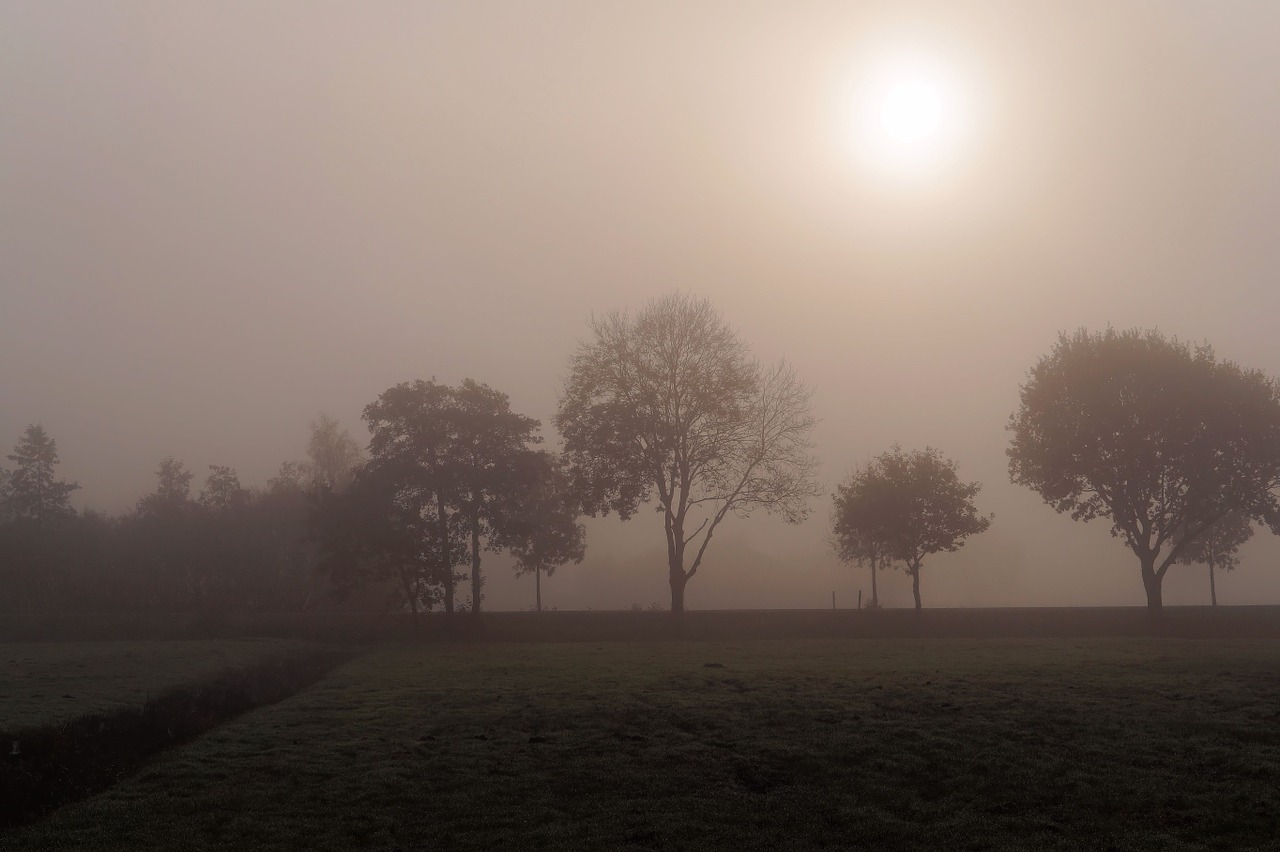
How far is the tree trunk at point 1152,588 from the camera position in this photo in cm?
6481

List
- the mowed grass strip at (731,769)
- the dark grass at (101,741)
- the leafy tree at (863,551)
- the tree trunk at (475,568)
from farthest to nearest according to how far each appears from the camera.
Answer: the leafy tree at (863,551), the tree trunk at (475,568), the dark grass at (101,741), the mowed grass strip at (731,769)

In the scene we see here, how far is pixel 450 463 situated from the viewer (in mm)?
69000

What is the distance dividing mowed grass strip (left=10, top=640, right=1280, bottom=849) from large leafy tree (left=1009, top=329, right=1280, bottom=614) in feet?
119

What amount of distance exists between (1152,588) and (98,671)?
66.1 m

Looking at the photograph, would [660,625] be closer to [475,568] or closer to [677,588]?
[677,588]

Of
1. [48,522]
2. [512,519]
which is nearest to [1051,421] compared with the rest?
[512,519]

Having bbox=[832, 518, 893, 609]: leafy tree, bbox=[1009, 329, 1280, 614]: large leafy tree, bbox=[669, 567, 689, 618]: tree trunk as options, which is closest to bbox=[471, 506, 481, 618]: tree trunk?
bbox=[669, 567, 689, 618]: tree trunk

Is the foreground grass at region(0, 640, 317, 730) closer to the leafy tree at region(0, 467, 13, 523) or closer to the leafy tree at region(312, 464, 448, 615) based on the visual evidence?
the leafy tree at region(312, 464, 448, 615)

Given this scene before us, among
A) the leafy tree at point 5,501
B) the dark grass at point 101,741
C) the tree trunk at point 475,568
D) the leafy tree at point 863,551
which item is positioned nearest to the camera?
the dark grass at point 101,741

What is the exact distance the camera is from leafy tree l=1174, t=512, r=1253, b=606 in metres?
82.7

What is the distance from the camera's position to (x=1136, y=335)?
6906 cm

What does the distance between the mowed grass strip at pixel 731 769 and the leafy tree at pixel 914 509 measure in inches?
1480

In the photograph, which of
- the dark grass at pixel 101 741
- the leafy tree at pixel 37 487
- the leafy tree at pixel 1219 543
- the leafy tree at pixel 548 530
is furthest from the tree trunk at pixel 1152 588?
the leafy tree at pixel 37 487

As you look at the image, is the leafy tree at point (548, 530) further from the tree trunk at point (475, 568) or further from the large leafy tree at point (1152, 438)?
the large leafy tree at point (1152, 438)
